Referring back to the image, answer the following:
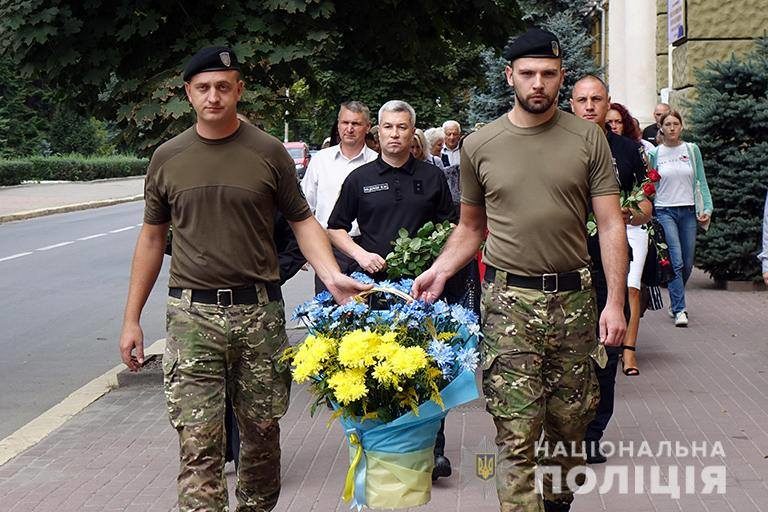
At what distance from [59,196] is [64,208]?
714cm

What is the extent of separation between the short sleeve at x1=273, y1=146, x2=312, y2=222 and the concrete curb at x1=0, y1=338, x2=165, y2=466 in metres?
2.97

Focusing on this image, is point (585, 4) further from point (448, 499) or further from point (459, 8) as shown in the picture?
point (448, 499)

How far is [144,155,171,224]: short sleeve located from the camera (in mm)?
5230

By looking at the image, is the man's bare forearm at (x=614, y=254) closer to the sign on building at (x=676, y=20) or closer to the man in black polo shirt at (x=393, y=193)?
the man in black polo shirt at (x=393, y=193)

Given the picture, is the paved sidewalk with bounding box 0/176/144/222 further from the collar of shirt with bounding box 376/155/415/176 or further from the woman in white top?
the collar of shirt with bounding box 376/155/415/176

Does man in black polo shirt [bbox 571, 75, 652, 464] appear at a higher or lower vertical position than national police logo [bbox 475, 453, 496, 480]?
higher

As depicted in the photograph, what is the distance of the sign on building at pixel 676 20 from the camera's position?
17.5m

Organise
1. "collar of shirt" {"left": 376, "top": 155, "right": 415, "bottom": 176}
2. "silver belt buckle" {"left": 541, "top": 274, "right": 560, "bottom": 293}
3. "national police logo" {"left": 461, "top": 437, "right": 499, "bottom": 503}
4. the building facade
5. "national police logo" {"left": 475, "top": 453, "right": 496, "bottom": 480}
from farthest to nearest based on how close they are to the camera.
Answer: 1. the building facade
2. "collar of shirt" {"left": 376, "top": 155, "right": 415, "bottom": 176}
3. "national police logo" {"left": 475, "top": 453, "right": 496, "bottom": 480}
4. "national police logo" {"left": 461, "top": 437, "right": 499, "bottom": 503}
5. "silver belt buckle" {"left": 541, "top": 274, "right": 560, "bottom": 293}

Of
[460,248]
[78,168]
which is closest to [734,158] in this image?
[460,248]

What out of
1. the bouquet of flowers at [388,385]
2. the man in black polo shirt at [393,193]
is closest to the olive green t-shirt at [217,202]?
the bouquet of flowers at [388,385]

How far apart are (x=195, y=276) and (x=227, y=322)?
222 millimetres

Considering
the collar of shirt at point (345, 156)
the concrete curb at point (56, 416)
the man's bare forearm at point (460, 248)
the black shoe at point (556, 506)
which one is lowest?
the concrete curb at point (56, 416)

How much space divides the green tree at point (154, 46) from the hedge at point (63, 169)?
40.7 m

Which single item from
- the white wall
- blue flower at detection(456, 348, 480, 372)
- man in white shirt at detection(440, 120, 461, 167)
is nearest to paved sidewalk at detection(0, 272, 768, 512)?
blue flower at detection(456, 348, 480, 372)
